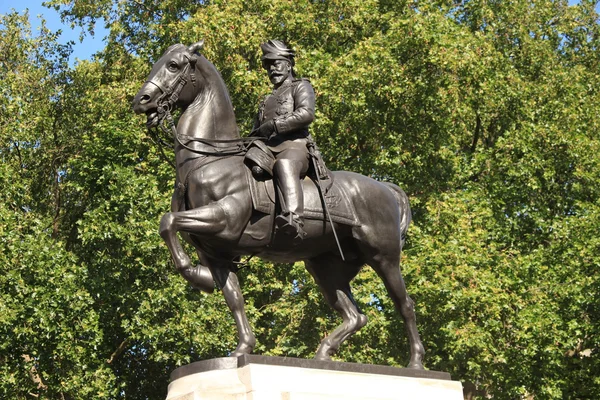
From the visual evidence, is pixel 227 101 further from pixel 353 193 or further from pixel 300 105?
pixel 353 193

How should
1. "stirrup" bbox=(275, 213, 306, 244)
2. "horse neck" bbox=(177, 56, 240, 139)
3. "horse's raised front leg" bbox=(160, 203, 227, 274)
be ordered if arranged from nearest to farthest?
"horse's raised front leg" bbox=(160, 203, 227, 274) < "stirrup" bbox=(275, 213, 306, 244) < "horse neck" bbox=(177, 56, 240, 139)

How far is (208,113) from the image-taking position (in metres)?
10.1

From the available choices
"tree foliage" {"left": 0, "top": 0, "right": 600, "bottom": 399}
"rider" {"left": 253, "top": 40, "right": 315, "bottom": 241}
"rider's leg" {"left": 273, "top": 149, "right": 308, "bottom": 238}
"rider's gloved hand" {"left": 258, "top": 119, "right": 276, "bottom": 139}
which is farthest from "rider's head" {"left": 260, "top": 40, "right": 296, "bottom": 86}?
"tree foliage" {"left": 0, "top": 0, "right": 600, "bottom": 399}

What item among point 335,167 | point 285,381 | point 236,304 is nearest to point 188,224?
point 236,304

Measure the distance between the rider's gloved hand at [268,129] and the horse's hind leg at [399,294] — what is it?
1.70 m

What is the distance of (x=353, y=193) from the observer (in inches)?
420

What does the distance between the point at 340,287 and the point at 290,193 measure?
5.07ft

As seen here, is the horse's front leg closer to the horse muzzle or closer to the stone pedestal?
the stone pedestal

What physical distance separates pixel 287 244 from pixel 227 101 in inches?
60.7

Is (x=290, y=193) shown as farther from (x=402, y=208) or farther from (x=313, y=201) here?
(x=402, y=208)

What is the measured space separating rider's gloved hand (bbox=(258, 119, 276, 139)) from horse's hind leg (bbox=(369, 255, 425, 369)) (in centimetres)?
170

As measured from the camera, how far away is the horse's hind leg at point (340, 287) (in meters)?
10.8

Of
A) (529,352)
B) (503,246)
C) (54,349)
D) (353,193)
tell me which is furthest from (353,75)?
(353,193)

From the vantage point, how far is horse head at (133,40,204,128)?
389 inches
